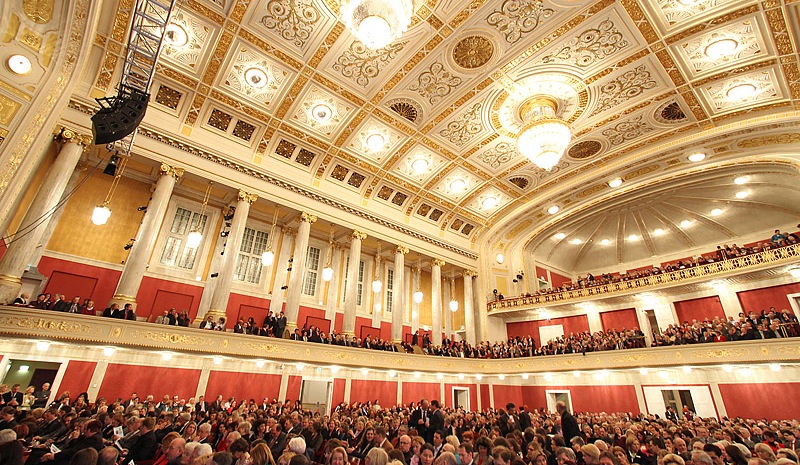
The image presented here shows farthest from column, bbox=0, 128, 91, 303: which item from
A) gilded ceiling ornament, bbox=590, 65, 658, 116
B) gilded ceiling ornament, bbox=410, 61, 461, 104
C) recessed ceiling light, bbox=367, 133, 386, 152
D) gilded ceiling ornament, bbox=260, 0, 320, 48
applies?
gilded ceiling ornament, bbox=590, 65, 658, 116

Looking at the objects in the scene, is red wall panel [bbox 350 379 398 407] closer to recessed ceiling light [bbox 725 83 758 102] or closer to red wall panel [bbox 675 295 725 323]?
red wall panel [bbox 675 295 725 323]

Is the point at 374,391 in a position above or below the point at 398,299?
below

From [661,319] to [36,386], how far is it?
75.7ft

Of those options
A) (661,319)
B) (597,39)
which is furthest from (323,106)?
(661,319)

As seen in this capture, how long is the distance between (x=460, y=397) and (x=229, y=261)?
12006mm

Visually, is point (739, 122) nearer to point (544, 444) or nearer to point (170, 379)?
point (544, 444)

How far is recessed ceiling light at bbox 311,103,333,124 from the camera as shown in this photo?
13.5 metres

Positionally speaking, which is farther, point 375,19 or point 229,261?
point 229,261

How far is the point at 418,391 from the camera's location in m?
15.4

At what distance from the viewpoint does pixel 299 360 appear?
1190 centimetres

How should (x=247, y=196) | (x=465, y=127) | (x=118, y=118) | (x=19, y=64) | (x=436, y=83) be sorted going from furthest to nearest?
1. (x=465, y=127)
2. (x=247, y=196)
3. (x=436, y=83)
4. (x=118, y=118)
5. (x=19, y=64)

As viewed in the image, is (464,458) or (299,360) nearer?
(464,458)

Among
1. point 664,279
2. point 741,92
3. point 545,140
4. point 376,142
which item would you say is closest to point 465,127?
point 376,142

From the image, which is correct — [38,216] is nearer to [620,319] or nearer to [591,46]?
[591,46]
